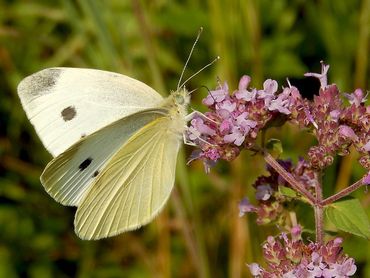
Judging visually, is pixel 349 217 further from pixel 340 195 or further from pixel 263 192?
pixel 263 192

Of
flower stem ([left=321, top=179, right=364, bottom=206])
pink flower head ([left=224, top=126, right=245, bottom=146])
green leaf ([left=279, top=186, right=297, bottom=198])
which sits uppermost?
pink flower head ([left=224, top=126, right=245, bottom=146])

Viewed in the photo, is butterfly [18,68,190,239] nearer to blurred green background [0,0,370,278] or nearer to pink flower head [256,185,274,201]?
pink flower head [256,185,274,201]

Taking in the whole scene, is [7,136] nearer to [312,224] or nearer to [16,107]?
[16,107]

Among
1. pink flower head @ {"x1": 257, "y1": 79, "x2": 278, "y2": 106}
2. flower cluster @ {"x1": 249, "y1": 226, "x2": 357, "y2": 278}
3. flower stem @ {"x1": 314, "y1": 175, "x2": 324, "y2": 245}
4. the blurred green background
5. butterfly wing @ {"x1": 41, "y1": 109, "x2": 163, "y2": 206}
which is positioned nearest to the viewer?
flower cluster @ {"x1": 249, "y1": 226, "x2": 357, "y2": 278}

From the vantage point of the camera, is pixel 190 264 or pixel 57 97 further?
pixel 190 264

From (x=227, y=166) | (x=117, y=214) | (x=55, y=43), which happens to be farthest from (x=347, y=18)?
(x=117, y=214)

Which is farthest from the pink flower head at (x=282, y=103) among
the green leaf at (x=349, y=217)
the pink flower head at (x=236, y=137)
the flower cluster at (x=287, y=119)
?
the green leaf at (x=349, y=217)

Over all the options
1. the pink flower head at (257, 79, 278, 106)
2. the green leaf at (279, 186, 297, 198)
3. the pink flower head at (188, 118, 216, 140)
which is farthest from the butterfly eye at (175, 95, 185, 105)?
the green leaf at (279, 186, 297, 198)
